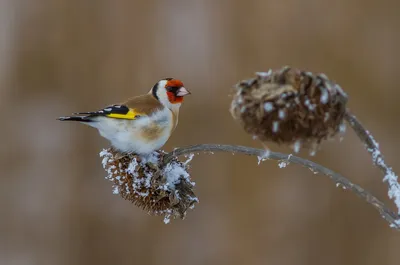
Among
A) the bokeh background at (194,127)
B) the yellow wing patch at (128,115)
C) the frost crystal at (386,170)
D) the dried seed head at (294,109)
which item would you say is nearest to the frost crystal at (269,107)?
the dried seed head at (294,109)

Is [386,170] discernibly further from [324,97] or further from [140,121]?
[140,121]

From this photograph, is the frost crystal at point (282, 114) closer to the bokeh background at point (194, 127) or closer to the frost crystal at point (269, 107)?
the frost crystal at point (269, 107)

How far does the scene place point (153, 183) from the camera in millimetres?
889

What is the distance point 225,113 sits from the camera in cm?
235

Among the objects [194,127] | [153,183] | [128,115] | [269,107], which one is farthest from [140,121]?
[194,127]

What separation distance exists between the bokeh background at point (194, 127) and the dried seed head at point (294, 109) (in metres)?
1.55

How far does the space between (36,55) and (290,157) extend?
2006mm

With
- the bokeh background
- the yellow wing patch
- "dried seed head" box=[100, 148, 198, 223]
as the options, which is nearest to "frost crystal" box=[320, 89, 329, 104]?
"dried seed head" box=[100, 148, 198, 223]

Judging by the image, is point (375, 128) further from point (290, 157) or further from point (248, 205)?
point (290, 157)

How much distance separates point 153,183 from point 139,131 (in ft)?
0.46

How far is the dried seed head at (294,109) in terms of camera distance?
2.12ft

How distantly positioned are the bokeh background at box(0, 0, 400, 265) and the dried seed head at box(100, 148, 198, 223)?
52.3 inches

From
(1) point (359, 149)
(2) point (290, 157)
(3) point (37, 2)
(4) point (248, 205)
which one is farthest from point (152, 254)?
(2) point (290, 157)

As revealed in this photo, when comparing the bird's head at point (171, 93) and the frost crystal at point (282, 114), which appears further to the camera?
the bird's head at point (171, 93)
